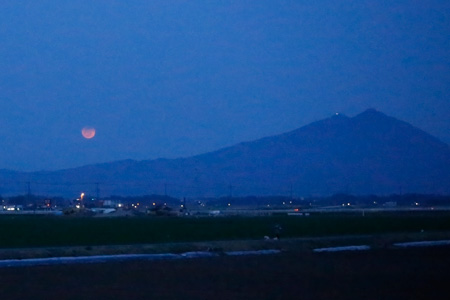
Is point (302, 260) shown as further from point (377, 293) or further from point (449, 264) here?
point (377, 293)

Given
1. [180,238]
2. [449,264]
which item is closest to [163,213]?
[180,238]

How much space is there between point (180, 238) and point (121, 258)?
16.8 m

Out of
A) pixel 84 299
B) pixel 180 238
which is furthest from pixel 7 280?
pixel 180 238

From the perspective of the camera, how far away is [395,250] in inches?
1414

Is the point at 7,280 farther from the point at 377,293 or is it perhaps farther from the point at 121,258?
the point at 377,293

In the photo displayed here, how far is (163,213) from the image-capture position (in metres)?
109

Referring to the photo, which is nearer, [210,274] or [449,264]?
[210,274]

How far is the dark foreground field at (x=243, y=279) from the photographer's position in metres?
19.4

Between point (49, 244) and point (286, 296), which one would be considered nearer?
point (286, 296)

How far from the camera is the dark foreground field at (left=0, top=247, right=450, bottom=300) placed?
63.8 ft

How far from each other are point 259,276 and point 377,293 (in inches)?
201

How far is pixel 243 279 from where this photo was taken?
22969mm

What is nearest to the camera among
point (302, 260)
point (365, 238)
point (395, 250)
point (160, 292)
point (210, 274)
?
point (160, 292)

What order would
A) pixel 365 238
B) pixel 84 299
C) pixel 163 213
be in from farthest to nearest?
pixel 163 213
pixel 365 238
pixel 84 299
